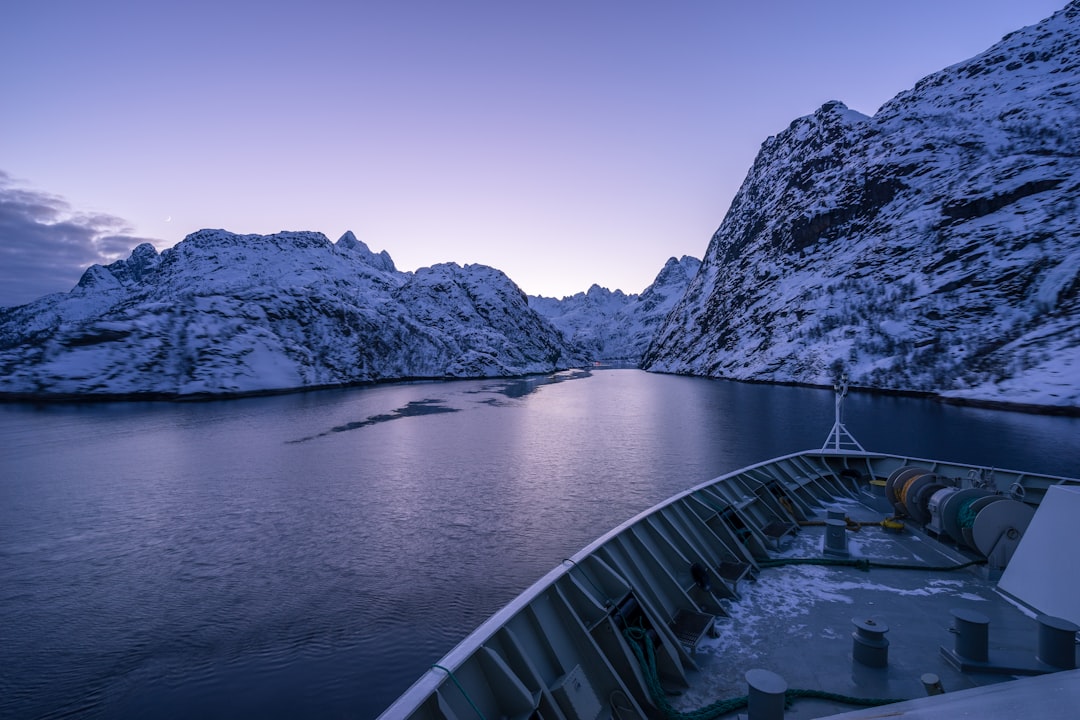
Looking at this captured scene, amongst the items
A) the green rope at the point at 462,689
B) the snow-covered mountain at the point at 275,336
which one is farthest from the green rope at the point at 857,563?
the snow-covered mountain at the point at 275,336

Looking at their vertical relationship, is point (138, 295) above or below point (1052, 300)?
above

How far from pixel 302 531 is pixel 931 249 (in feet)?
369

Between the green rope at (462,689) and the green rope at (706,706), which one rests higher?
the green rope at (462,689)

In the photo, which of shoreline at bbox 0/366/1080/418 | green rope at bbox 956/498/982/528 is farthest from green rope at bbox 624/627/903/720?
shoreline at bbox 0/366/1080/418

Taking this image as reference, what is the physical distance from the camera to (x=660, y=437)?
142 ft

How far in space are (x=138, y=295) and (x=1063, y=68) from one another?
294 m

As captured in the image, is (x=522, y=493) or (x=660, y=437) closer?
(x=522, y=493)

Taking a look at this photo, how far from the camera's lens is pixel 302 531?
20719mm

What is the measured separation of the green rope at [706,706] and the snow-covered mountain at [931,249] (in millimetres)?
68898

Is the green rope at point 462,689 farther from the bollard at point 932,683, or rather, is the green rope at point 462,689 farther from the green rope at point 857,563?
the green rope at point 857,563

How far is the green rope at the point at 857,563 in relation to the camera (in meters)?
10.2

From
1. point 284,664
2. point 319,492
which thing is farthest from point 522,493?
point 284,664

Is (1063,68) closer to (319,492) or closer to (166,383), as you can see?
(319,492)

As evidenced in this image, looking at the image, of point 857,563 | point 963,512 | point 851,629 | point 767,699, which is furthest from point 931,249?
point 767,699
